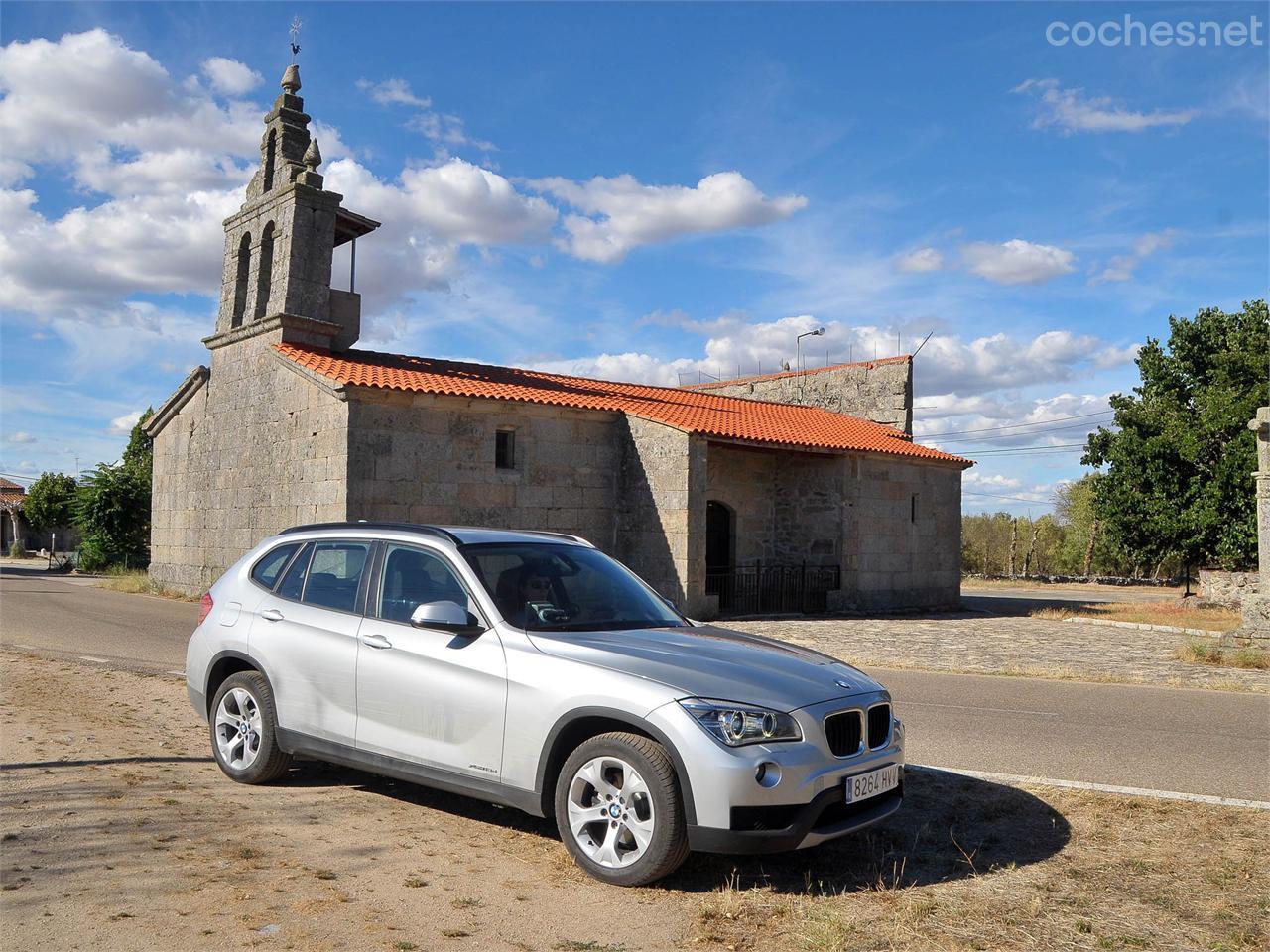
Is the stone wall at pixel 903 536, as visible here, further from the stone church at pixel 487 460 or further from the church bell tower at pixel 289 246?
the church bell tower at pixel 289 246

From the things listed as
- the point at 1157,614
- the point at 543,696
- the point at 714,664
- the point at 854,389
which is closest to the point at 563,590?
the point at 543,696

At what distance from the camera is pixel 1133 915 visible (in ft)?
14.0

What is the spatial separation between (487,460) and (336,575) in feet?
44.8

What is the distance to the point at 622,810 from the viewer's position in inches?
179

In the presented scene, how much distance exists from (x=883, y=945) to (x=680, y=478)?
16.1 meters

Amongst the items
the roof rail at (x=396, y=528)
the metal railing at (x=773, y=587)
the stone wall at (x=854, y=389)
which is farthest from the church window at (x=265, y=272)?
the roof rail at (x=396, y=528)

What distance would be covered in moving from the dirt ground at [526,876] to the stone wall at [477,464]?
473 inches

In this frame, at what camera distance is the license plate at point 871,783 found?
4602 mm

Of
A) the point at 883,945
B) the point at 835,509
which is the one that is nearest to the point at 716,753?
the point at 883,945

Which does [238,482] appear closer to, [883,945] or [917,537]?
[917,537]

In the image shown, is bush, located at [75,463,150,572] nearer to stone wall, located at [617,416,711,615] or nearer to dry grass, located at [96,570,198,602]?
dry grass, located at [96,570,198,602]

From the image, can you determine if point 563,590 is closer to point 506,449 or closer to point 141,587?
point 506,449

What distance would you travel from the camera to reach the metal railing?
22.2m

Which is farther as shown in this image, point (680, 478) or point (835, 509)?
point (835, 509)
